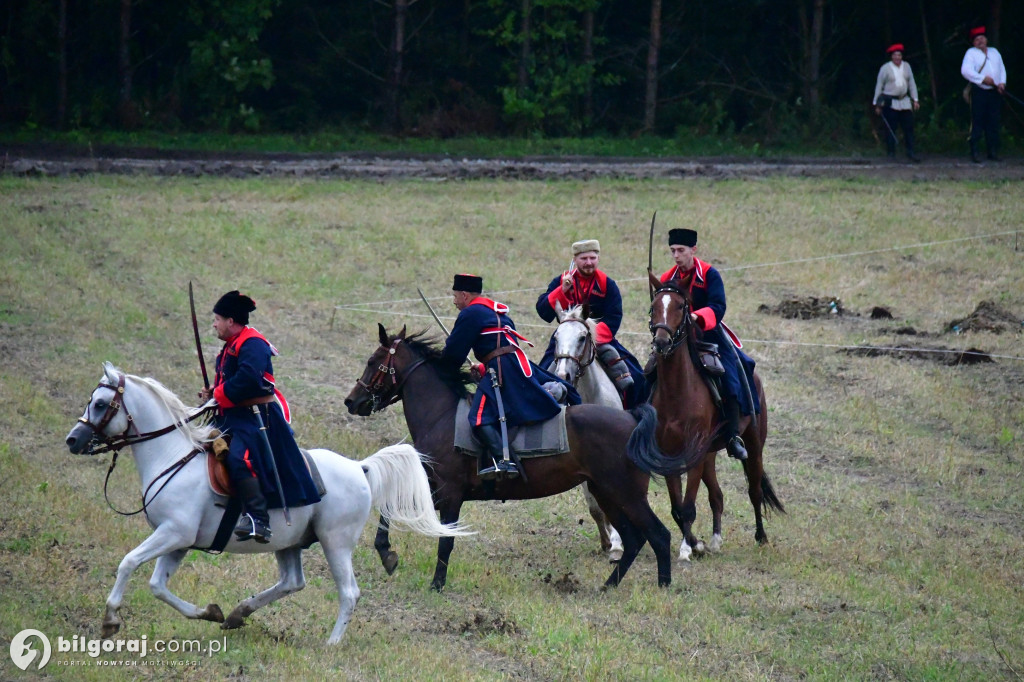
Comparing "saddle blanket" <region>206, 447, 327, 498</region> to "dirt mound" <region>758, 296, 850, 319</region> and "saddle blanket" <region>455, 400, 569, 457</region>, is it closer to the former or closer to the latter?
"saddle blanket" <region>455, 400, 569, 457</region>

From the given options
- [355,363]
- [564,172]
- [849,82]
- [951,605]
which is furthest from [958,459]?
[849,82]

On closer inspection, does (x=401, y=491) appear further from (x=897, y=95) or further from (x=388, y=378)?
(x=897, y=95)

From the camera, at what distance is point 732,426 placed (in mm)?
10875

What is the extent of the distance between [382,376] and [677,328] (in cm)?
248

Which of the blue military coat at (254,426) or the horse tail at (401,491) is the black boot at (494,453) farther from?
the blue military coat at (254,426)

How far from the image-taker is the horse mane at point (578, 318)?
10.4m

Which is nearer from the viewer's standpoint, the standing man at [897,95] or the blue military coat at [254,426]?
the blue military coat at [254,426]

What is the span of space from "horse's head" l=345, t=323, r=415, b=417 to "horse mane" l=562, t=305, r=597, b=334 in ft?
4.62

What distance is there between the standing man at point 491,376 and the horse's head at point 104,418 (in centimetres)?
274

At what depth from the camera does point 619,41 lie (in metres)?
31.7

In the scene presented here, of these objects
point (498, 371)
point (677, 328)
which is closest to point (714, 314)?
point (677, 328)

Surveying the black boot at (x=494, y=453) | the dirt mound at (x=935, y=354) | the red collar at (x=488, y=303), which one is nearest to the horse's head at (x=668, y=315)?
the red collar at (x=488, y=303)

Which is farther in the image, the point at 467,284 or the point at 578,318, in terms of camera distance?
the point at 578,318

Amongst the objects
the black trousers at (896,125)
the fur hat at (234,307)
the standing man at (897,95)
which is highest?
the standing man at (897,95)
